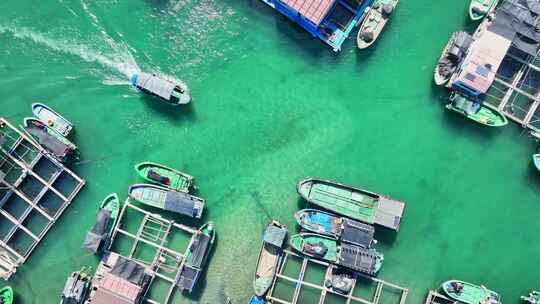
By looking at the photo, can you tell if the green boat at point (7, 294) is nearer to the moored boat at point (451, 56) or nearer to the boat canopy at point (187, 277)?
the boat canopy at point (187, 277)

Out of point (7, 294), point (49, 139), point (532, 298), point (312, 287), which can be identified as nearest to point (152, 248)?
point (49, 139)

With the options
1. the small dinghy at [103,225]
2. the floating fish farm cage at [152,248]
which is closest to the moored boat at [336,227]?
the floating fish farm cage at [152,248]

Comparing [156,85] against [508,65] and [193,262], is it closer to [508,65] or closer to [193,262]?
A: [193,262]

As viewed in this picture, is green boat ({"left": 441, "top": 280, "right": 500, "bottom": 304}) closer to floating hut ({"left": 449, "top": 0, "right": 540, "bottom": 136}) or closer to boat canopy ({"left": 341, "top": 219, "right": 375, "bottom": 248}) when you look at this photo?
boat canopy ({"left": 341, "top": 219, "right": 375, "bottom": 248})

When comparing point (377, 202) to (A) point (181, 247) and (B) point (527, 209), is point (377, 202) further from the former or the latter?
(A) point (181, 247)

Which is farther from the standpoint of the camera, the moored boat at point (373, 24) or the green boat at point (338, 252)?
the moored boat at point (373, 24)

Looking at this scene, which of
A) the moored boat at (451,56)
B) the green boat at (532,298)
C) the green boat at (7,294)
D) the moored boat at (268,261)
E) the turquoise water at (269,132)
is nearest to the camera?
the moored boat at (451,56)

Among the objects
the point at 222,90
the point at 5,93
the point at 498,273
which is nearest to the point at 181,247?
the point at 222,90
